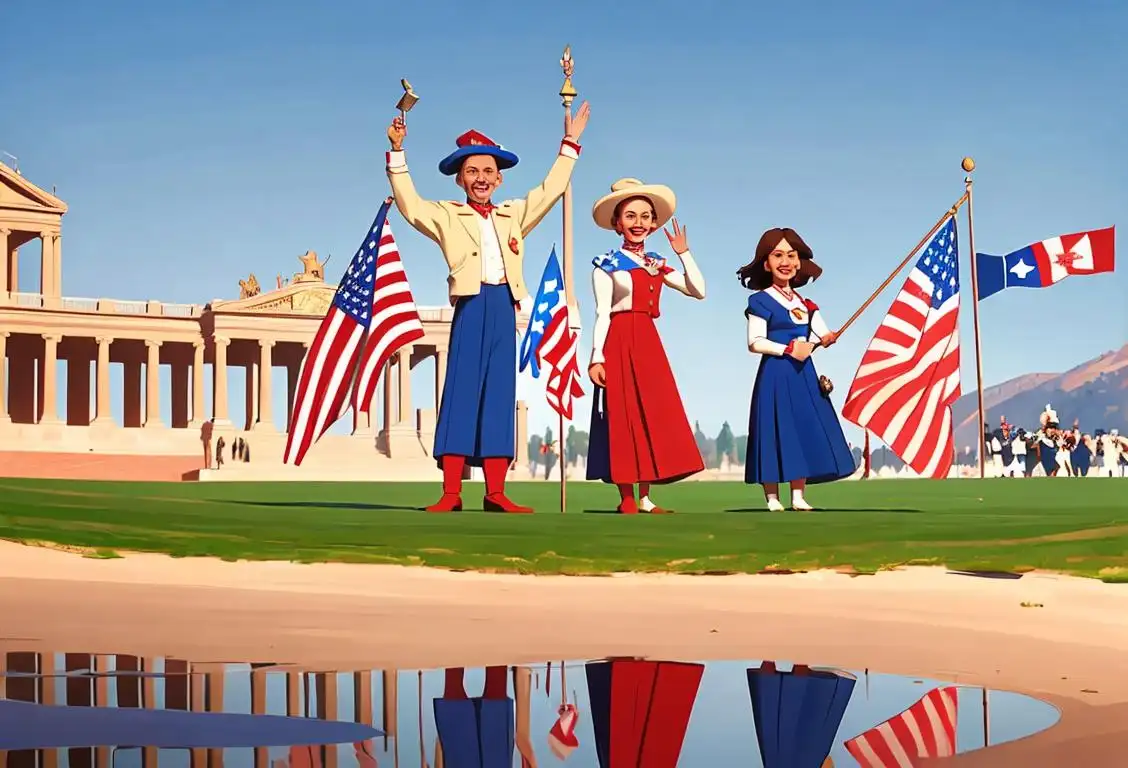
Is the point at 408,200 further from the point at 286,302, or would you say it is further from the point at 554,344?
the point at 286,302

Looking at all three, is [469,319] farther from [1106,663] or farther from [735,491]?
[735,491]

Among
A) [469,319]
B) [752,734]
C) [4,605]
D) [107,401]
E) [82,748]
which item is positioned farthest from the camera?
[107,401]

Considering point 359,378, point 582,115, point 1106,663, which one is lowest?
point 1106,663

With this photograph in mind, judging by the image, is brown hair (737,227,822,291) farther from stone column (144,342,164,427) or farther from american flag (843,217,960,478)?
stone column (144,342,164,427)

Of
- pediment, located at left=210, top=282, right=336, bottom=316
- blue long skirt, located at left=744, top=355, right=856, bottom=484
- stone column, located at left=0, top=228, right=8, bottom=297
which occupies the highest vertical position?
stone column, located at left=0, top=228, right=8, bottom=297

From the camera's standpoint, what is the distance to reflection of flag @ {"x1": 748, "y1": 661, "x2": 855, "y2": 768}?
4.44m

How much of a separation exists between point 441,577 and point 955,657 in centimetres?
438

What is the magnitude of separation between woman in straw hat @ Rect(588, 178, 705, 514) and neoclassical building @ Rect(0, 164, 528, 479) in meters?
44.6

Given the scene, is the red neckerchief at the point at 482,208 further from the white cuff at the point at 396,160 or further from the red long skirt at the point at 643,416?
the red long skirt at the point at 643,416

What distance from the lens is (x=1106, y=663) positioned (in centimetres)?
662

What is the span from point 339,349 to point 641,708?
8.59 meters

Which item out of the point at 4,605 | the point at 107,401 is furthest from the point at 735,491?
the point at 107,401

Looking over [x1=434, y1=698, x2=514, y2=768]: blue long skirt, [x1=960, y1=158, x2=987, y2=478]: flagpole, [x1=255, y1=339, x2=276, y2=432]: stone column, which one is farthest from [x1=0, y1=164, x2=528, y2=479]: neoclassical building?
[x1=434, y1=698, x2=514, y2=768]: blue long skirt

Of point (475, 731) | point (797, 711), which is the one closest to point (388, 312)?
point (797, 711)
